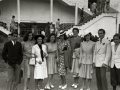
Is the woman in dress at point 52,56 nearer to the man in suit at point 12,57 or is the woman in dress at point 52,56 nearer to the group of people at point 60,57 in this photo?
the group of people at point 60,57

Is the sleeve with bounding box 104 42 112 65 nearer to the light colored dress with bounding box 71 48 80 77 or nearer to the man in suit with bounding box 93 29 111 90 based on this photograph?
the man in suit with bounding box 93 29 111 90

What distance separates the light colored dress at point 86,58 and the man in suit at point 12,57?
1.98m

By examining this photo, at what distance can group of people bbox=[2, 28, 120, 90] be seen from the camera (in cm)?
511

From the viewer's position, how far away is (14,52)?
5.00m

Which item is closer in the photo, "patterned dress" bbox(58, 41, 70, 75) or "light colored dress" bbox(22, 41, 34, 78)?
"light colored dress" bbox(22, 41, 34, 78)

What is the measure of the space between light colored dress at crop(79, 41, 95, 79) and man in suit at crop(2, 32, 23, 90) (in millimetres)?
1980

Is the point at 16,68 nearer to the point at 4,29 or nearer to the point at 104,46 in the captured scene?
the point at 104,46

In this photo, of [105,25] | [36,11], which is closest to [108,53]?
[105,25]

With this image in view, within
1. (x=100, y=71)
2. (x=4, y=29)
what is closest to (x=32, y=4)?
(x=4, y=29)

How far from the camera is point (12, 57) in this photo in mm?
4977

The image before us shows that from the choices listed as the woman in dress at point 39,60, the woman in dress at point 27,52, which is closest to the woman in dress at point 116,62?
the woman in dress at point 39,60

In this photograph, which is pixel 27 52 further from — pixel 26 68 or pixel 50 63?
pixel 50 63

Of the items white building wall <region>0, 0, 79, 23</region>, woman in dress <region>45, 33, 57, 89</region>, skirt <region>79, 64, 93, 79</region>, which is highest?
white building wall <region>0, 0, 79, 23</region>

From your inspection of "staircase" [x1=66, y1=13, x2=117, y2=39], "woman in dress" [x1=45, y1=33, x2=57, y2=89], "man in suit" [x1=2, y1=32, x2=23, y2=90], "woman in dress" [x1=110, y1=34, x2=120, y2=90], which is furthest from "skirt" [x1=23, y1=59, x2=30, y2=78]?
"staircase" [x1=66, y1=13, x2=117, y2=39]
